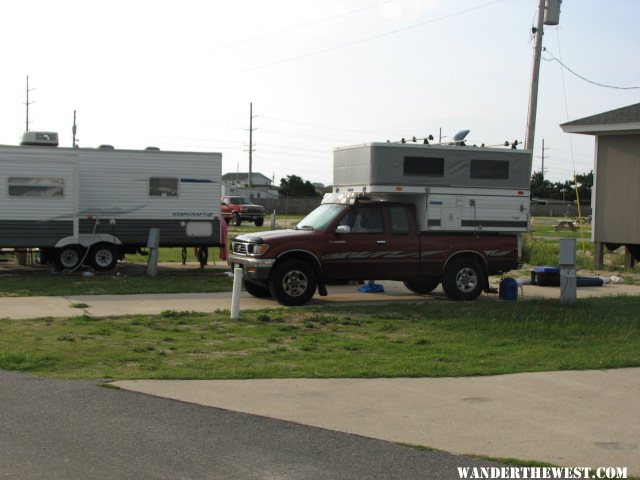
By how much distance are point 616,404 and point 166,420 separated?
412 cm

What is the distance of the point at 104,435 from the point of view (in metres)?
6.51

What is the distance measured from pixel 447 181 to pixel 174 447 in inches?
395

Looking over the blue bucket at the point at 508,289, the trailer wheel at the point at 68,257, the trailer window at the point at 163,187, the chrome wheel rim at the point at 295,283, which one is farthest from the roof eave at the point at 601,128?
the trailer wheel at the point at 68,257

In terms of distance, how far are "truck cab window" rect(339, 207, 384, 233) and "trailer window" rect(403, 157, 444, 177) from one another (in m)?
0.93

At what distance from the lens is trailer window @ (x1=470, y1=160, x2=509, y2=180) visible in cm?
1552

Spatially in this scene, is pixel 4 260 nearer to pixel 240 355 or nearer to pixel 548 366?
pixel 240 355

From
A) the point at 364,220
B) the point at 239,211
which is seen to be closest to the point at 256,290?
the point at 364,220

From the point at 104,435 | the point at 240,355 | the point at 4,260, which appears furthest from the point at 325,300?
the point at 4,260

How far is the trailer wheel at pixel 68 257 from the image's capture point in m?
19.6

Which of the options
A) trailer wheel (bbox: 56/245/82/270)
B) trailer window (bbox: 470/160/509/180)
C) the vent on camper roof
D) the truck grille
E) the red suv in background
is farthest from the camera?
the red suv in background

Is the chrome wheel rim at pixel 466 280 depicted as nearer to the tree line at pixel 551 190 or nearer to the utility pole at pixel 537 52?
the utility pole at pixel 537 52

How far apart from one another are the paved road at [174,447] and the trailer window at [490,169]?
936 cm

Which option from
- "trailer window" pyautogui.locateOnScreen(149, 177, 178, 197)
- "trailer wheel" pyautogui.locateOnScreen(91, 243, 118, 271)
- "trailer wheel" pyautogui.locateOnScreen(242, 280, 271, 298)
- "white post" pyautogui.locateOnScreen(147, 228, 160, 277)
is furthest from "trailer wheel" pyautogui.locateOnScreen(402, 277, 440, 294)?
"trailer wheel" pyautogui.locateOnScreen(91, 243, 118, 271)

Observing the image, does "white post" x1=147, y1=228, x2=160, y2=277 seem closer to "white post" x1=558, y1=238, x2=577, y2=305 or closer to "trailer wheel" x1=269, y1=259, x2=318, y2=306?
"trailer wheel" x1=269, y1=259, x2=318, y2=306
